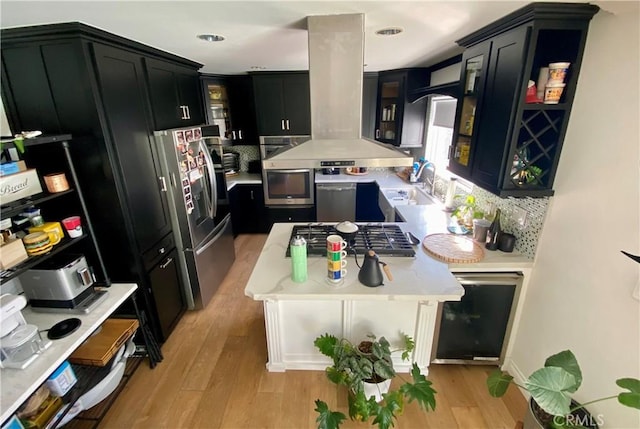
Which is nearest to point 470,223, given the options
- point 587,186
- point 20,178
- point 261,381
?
point 587,186

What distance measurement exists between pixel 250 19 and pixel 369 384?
7.05ft

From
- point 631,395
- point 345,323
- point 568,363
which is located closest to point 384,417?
point 345,323

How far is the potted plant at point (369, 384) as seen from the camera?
1490 millimetres

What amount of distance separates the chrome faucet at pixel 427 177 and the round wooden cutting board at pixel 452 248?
4.19 ft

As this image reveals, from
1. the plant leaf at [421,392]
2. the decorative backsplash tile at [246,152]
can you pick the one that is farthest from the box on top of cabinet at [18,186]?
the decorative backsplash tile at [246,152]

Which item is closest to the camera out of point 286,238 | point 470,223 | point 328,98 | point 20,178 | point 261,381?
point 20,178

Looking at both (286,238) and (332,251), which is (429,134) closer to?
(286,238)

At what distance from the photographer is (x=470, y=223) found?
2389mm

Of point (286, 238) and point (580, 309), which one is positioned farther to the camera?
Result: point (286, 238)

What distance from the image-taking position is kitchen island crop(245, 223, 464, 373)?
5.29 feet

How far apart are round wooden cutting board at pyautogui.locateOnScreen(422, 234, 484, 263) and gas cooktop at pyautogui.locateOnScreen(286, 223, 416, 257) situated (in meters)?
0.16

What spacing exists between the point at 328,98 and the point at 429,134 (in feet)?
7.58

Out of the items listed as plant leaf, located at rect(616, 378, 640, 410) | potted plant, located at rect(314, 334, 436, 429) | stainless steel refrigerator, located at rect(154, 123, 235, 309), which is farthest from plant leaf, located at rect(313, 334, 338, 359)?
stainless steel refrigerator, located at rect(154, 123, 235, 309)

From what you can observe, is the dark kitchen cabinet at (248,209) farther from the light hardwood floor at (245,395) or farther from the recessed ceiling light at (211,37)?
the recessed ceiling light at (211,37)
